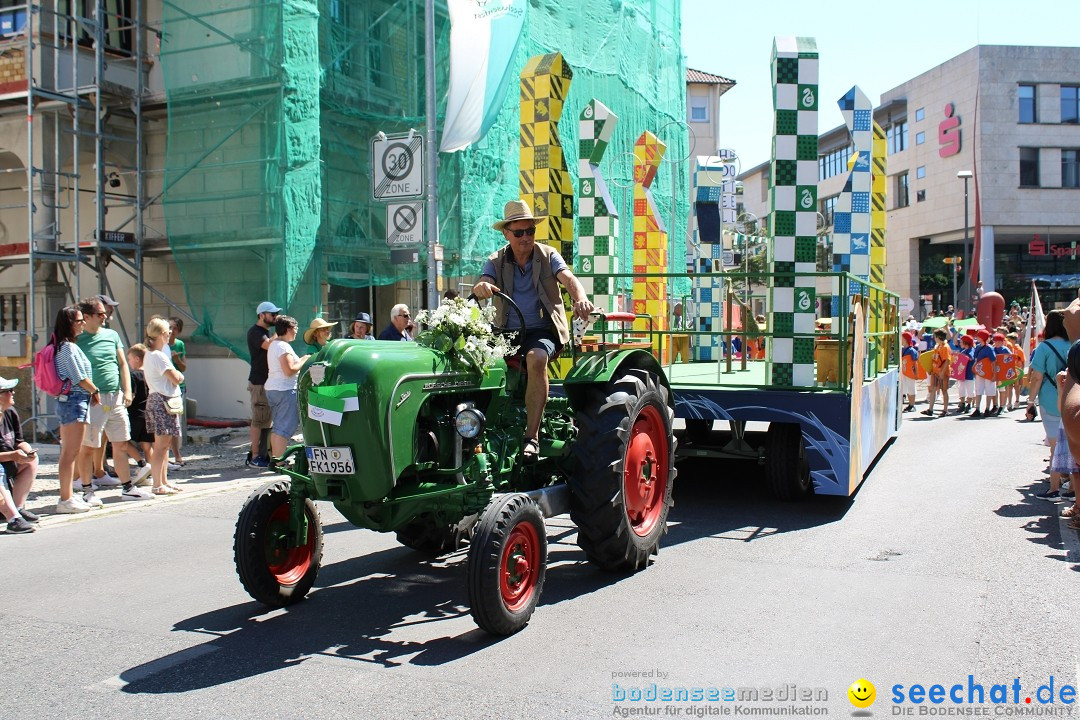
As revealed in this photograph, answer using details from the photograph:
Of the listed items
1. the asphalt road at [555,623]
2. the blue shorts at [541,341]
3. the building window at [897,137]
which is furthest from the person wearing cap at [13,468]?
the building window at [897,137]

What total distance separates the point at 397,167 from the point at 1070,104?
1935 inches

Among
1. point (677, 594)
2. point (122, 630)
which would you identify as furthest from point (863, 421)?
point (122, 630)

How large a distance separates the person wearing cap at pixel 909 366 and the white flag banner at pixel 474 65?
8.86 m

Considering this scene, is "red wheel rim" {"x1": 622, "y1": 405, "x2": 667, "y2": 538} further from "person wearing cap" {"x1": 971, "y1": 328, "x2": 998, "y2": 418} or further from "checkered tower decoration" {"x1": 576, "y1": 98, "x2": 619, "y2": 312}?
"person wearing cap" {"x1": 971, "y1": 328, "x2": 998, "y2": 418}

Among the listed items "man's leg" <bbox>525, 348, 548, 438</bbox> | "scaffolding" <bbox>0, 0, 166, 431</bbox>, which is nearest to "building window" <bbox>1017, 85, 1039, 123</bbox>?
"scaffolding" <bbox>0, 0, 166, 431</bbox>

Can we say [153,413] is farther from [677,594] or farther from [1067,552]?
[1067,552]

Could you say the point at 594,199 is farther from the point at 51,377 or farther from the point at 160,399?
the point at 51,377

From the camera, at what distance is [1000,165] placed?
4956cm

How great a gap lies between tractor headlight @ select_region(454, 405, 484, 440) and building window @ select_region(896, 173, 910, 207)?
5751 centimetres

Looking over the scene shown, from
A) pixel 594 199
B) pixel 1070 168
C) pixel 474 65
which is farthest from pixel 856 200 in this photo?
pixel 1070 168

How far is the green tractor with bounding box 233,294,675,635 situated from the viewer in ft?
15.6

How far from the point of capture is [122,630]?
504 centimetres

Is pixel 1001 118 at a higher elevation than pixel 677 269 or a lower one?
higher

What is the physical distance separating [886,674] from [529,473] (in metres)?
2.40
